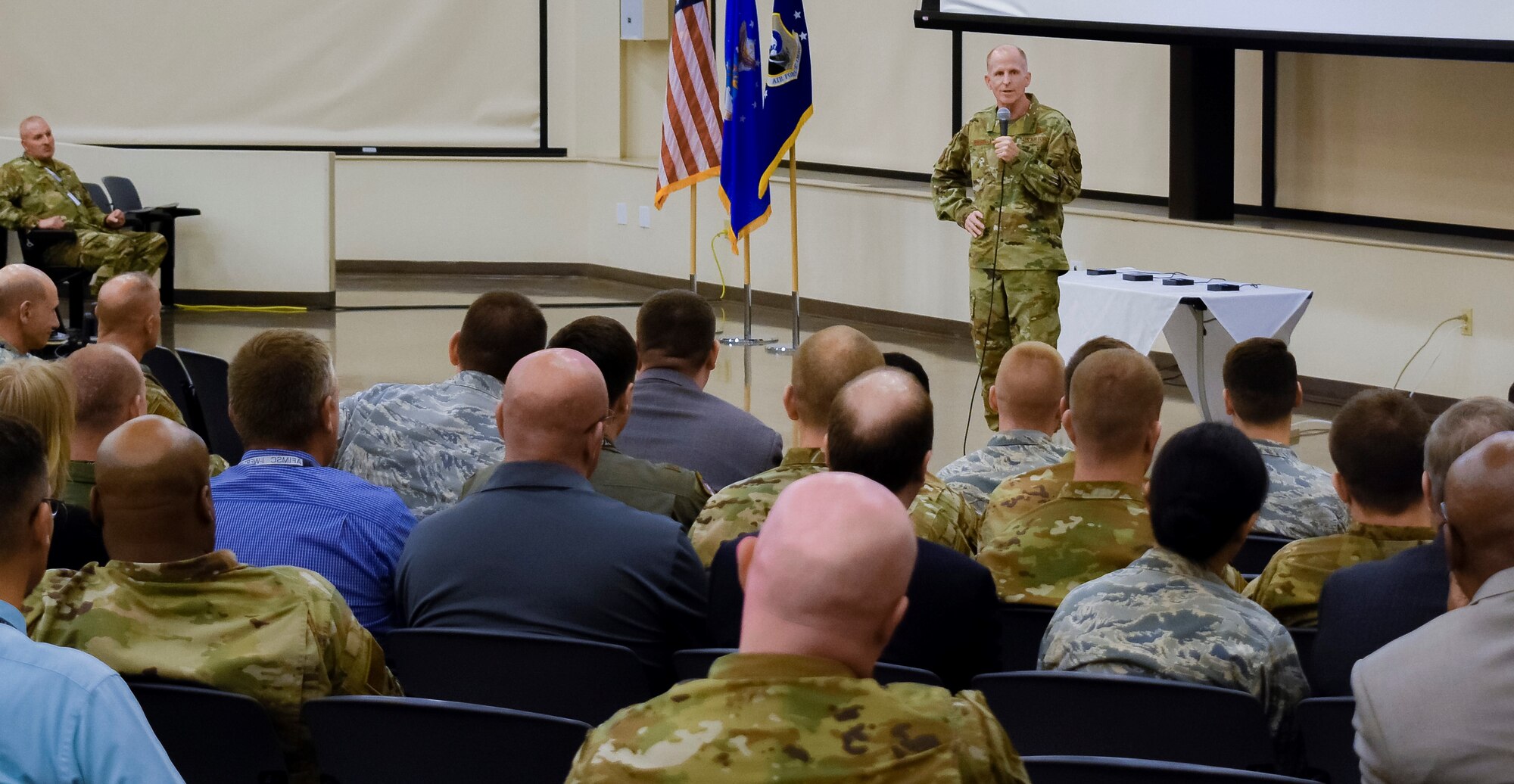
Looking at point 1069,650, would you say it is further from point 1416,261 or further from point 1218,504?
point 1416,261

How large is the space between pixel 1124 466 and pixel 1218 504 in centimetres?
64

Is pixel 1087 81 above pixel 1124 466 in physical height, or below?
above

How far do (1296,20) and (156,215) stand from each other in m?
6.63

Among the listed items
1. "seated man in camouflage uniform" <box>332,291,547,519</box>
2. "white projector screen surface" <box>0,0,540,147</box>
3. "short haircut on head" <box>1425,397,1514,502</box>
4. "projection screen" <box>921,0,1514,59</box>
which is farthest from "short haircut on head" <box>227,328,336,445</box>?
"white projector screen surface" <box>0,0,540,147</box>

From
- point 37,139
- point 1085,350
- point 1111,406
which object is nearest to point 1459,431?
point 1111,406

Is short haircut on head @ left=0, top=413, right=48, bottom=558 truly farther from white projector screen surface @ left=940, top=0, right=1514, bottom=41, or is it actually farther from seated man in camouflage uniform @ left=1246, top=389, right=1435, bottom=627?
white projector screen surface @ left=940, top=0, right=1514, bottom=41

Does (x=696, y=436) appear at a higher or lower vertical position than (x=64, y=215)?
lower

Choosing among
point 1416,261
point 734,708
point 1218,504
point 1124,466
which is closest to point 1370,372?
point 1416,261

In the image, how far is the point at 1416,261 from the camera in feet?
25.6

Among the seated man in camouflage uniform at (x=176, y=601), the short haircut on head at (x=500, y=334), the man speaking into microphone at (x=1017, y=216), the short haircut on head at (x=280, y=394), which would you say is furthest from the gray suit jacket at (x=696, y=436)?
the man speaking into microphone at (x=1017, y=216)

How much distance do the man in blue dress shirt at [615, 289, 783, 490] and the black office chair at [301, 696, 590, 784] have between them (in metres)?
1.71

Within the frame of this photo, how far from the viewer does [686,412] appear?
13.5 ft

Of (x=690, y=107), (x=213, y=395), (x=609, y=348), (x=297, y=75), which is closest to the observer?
(x=609, y=348)

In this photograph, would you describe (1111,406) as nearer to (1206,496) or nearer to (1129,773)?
(1206,496)
